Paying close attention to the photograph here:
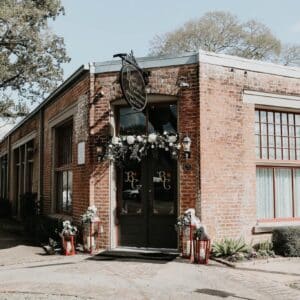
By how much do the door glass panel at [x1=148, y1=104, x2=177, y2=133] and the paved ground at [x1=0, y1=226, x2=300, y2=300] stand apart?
3.12 meters

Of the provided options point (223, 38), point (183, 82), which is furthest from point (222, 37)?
point (183, 82)

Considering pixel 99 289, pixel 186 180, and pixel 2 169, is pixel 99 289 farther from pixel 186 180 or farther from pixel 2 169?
pixel 2 169

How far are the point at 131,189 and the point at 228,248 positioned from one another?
2707 mm

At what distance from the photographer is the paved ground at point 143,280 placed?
22.7 feet

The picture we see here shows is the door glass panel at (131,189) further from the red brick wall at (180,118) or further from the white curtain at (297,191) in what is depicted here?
the white curtain at (297,191)

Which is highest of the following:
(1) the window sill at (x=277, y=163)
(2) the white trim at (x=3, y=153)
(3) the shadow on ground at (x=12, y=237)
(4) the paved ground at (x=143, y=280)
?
(2) the white trim at (x=3, y=153)

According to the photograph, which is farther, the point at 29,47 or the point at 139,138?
the point at 29,47

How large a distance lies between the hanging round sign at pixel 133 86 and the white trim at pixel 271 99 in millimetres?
2443

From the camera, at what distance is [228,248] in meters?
9.58

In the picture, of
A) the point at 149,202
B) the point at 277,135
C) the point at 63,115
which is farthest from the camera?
the point at 63,115

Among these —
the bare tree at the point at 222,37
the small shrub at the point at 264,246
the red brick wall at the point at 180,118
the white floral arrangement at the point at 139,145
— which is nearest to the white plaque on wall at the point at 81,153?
the red brick wall at the point at 180,118

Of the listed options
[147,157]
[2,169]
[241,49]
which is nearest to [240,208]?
[147,157]

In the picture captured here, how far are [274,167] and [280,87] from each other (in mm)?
1977

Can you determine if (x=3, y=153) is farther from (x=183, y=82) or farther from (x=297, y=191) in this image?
(x=297, y=191)
